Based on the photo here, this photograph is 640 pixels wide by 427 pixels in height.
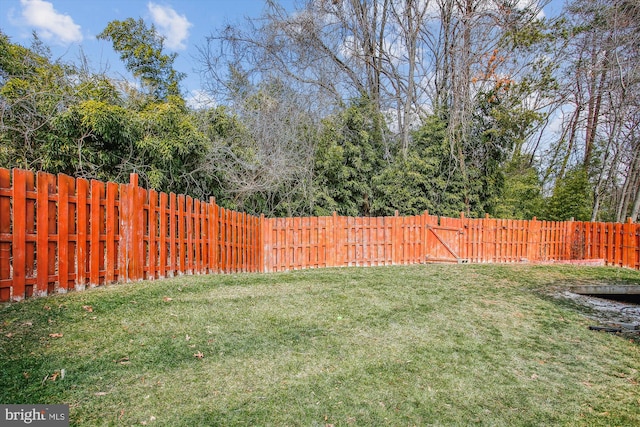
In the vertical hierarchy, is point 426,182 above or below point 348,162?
below

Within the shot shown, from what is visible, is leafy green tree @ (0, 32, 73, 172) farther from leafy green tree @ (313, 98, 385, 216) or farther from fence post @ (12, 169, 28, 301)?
leafy green tree @ (313, 98, 385, 216)

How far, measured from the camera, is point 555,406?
104 inches

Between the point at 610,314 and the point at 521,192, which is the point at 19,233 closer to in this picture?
the point at 610,314

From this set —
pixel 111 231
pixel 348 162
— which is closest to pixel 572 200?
pixel 348 162

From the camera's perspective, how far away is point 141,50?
10.9m

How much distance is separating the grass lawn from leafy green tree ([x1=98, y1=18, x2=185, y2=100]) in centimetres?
827

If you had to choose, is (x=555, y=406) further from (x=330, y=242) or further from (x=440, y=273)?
(x=330, y=242)

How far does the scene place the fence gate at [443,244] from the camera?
10.2 meters

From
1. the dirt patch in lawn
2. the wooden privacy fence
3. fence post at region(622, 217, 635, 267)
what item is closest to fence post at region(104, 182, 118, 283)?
the wooden privacy fence

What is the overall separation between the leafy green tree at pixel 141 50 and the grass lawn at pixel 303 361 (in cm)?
827

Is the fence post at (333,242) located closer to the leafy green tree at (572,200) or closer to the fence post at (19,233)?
the fence post at (19,233)

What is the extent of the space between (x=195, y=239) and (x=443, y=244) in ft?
23.0

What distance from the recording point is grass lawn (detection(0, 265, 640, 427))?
2328mm

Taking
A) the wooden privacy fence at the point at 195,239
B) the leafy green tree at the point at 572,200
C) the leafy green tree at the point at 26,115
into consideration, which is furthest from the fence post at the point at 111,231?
the leafy green tree at the point at 572,200
